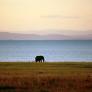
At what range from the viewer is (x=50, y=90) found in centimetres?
1623

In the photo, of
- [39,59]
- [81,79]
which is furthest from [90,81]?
[39,59]

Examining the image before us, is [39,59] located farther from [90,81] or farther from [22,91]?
[22,91]

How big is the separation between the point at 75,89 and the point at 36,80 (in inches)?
112

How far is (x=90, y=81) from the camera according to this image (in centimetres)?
1881

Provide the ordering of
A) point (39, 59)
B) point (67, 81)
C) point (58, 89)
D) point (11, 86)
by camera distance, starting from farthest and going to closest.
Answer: point (39, 59), point (67, 81), point (11, 86), point (58, 89)

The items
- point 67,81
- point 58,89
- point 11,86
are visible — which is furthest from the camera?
point 67,81

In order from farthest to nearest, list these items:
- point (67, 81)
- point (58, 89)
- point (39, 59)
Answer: point (39, 59) → point (67, 81) → point (58, 89)

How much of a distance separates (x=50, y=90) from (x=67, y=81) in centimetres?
253

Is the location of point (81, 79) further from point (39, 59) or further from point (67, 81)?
Answer: point (39, 59)

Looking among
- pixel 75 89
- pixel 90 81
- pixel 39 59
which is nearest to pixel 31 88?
pixel 75 89

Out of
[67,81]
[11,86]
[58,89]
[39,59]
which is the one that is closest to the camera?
[58,89]

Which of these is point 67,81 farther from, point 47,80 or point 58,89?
point 58,89

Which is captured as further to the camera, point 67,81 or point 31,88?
point 67,81

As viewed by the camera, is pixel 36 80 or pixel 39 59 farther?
pixel 39 59
